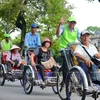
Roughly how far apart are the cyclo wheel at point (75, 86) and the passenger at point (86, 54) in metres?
0.20

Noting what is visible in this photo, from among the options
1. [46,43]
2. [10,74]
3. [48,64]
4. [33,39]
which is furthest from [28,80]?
[10,74]

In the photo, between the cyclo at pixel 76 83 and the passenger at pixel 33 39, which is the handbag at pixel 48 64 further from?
the cyclo at pixel 76 83

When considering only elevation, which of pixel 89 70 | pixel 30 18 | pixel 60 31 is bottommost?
pixel 89 70

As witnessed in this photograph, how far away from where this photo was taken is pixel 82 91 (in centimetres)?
641

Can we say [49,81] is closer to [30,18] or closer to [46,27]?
[30,18]

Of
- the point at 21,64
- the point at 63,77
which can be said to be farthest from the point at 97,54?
the point at 21,64

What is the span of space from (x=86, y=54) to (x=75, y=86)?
633mm

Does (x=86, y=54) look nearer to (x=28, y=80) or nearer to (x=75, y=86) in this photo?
(x=75, y=86)

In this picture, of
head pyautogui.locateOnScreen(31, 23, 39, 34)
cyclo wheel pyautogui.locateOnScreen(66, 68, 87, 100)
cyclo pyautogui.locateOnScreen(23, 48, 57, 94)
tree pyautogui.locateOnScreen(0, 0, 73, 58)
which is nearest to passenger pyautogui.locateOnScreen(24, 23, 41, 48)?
head pyautogui.locateOnScreen(31, 23, 39, 34)

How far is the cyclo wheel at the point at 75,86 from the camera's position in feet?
21.3

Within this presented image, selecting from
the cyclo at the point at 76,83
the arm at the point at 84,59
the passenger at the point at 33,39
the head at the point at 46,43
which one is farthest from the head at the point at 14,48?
the arm at the point at 84,59

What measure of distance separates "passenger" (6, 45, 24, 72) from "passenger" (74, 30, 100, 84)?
15.1 feet

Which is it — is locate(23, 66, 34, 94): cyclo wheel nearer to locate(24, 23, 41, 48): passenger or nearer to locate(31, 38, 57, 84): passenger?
locate(31, 38, 57, 84): passenger

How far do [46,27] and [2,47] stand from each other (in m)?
29.3
